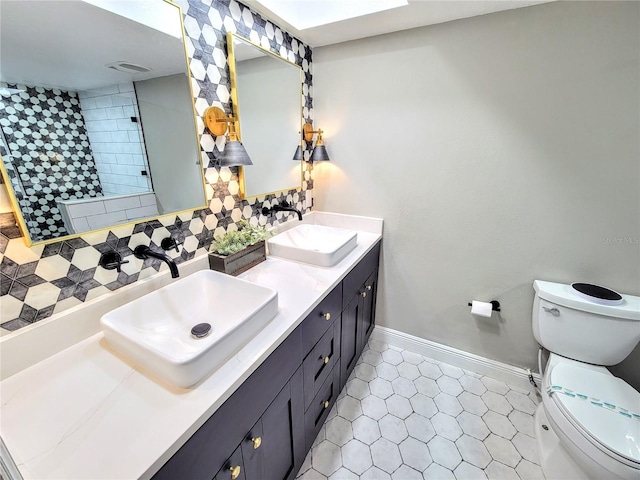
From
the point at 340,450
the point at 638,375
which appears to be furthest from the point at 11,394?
the point at 638,375

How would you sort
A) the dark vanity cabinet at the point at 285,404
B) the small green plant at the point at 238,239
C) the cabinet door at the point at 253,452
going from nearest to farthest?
the dark vanity cabinet at the point at 285,404, the cabinet door at the point at 253,452, the small green plant at the point at 238,239

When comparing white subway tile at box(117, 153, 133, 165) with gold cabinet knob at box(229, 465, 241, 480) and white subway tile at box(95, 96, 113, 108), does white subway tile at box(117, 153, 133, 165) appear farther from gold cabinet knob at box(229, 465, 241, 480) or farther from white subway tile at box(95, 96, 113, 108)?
gold cabinet knob at box(229, 465, 241, 480)

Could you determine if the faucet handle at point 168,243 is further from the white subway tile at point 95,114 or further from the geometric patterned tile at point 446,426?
the geometric patterned tile at point 446,426

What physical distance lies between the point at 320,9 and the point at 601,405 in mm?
2333

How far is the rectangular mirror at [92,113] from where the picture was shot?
0.75 meters

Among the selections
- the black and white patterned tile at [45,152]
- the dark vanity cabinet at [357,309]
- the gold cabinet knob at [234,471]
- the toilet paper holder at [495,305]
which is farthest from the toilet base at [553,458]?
the black and white patterned tile at [45,152]

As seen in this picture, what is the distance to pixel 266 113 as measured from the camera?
1.56 meters

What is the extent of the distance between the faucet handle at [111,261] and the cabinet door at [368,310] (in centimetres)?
129

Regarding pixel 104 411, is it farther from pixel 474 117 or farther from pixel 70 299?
pixel 474 117

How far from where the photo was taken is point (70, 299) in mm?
890

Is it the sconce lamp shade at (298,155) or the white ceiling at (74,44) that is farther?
the sconce lamp shade at (298,155)

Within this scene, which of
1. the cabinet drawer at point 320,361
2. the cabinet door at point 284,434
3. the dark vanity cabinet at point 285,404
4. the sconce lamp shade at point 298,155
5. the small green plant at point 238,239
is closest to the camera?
the dark vanity cabinet at point 285,404

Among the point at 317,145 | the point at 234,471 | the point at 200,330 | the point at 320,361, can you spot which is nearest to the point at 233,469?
the point at 234,471

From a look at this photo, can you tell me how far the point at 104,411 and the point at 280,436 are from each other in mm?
620
